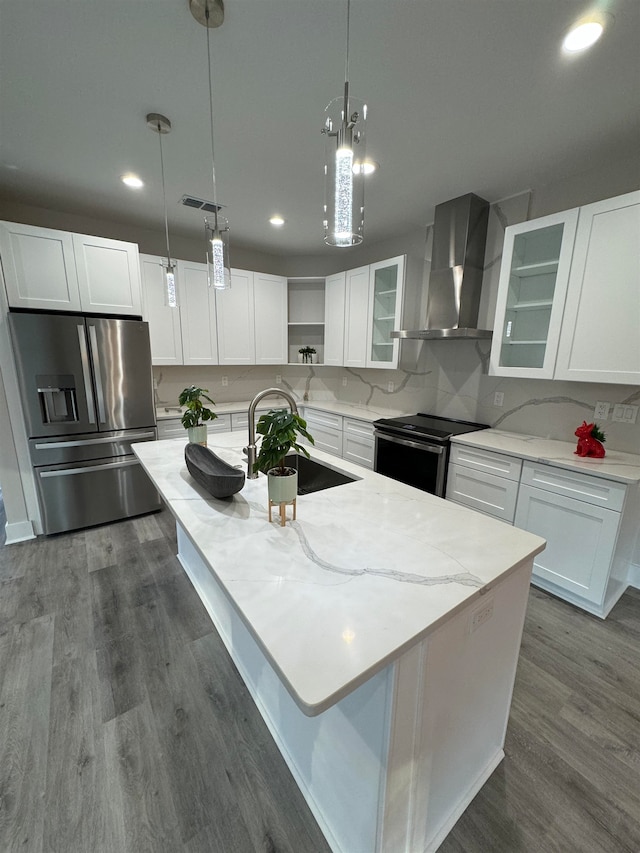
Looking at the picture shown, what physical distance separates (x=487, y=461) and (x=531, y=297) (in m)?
1.25

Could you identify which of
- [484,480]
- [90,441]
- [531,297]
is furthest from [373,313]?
[90,441]

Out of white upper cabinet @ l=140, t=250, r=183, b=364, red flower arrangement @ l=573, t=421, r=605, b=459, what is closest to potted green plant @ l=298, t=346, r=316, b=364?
white upper cabinet @ l=140, t=250, r=183, b=364

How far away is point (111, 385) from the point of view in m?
2.85

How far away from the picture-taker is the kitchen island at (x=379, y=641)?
0.73 meters

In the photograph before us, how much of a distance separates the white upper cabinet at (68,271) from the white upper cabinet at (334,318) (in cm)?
200

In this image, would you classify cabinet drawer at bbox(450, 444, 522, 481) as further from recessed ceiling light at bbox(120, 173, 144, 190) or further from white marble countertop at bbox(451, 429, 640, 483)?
recessed ceiling light at bbox(120, 173, 144, 190)

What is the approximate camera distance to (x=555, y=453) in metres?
2.21

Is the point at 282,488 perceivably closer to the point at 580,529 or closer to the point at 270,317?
the point at 580,529

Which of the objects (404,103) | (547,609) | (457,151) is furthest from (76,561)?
(457,151)

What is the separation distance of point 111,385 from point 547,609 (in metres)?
3.57

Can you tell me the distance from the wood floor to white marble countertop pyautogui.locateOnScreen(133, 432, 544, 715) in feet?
3.06

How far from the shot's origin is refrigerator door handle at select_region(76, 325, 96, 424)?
2668mm

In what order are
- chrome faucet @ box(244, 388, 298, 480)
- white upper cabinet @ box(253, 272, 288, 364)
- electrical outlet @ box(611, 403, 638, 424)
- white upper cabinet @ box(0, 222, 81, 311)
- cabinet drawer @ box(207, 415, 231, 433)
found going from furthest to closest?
white upper cabinet @ box(253, 272, 288, 364)
cabinet drawer @ box(207, 415, 231, 433)
white upper cabinet @ box(0, 222, 81, 311)
electrical outlet @ box(611, 403, 638, 424)
chrome faucet @ box(244, 388, 298, 480)

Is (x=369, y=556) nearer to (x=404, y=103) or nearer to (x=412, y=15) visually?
(x=412, y=15)
